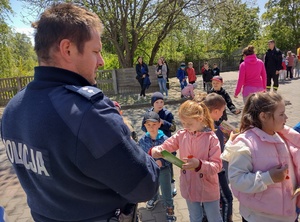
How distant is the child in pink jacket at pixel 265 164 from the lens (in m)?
1.75

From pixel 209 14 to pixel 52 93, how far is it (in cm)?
1326

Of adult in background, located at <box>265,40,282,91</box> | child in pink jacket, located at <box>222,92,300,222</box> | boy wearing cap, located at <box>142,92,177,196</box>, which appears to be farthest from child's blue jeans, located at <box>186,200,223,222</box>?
adult in background, located at <box>265,40,282,91</box>

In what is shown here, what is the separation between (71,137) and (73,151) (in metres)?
0.05

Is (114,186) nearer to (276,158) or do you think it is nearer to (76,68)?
(76,68)

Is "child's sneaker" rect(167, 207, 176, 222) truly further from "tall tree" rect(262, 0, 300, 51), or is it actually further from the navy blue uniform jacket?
"tall tree" rect(262, 0, 300, 51)

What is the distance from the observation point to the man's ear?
1070 mm

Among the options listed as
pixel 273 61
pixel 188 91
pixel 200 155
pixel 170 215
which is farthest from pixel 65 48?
pixel 188 91

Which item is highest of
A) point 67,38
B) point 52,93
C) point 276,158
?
point 67,38

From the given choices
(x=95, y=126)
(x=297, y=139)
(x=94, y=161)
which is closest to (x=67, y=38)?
(x=95, y=126)

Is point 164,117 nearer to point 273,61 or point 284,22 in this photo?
point 273,61

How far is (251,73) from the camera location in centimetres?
568

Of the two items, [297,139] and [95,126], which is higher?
[95,126]

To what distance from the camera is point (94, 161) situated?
0.98 metres

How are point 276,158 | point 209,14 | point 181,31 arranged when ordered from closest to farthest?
point 276,158
point 209,14
point 181,31
